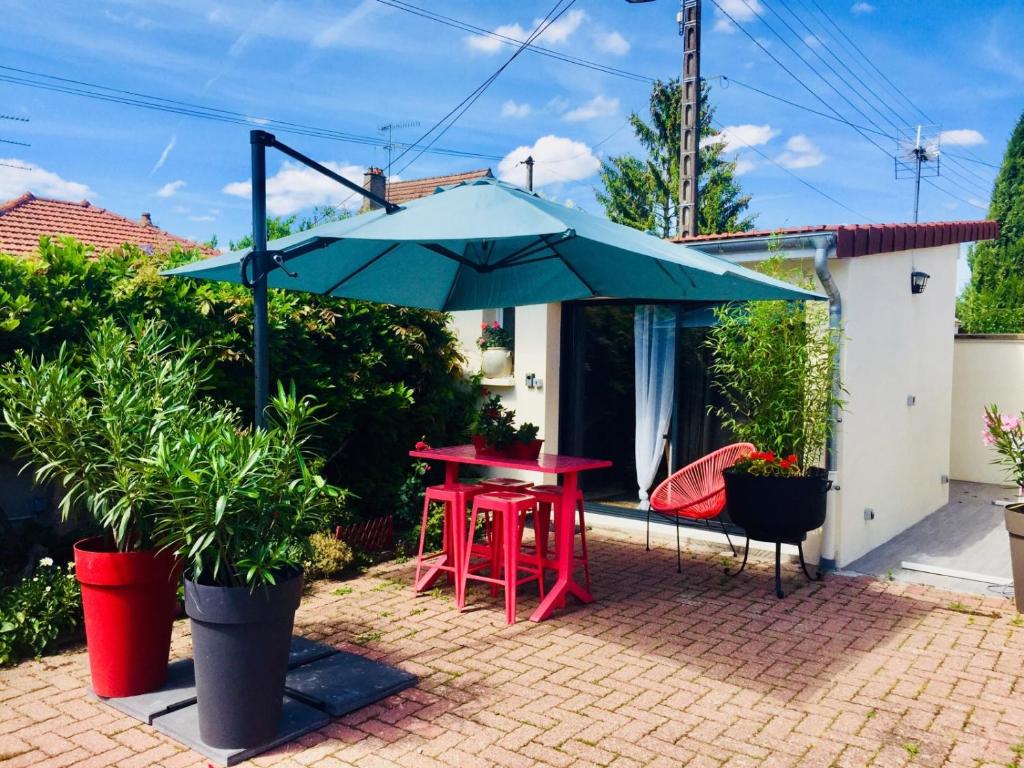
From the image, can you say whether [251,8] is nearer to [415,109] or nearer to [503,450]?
[415,109]

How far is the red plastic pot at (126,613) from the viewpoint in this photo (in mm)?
3568

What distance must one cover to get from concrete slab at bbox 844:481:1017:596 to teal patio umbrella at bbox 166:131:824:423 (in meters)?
2.85

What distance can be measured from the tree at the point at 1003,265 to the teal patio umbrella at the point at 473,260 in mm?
13322

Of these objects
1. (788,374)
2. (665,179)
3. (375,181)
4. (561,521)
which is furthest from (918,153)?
(561,521)

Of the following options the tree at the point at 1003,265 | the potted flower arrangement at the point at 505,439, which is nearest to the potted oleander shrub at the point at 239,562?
the potted flower arrangement at the point at 505,439

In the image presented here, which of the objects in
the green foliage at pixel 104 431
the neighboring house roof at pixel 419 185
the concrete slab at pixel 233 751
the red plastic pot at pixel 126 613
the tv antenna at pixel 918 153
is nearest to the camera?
the concrete slab at pixel 233 751

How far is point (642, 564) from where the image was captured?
21.1 feet

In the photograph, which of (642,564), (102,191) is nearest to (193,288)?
(642,564)

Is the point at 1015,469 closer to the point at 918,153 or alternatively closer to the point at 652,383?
the point at 652,383

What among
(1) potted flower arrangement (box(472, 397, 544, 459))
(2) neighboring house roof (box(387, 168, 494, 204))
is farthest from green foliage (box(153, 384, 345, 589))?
(2) neighboring house roof (box(387, 168, 494, 204))

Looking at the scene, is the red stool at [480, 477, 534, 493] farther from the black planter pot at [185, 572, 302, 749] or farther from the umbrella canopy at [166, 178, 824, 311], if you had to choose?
the black planter pot at [185, 572, 302, 749]

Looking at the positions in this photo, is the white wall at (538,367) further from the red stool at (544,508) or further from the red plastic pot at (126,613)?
the red plastic pot at (126,613)

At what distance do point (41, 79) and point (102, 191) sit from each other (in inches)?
160

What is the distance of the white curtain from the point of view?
7.32 metres
